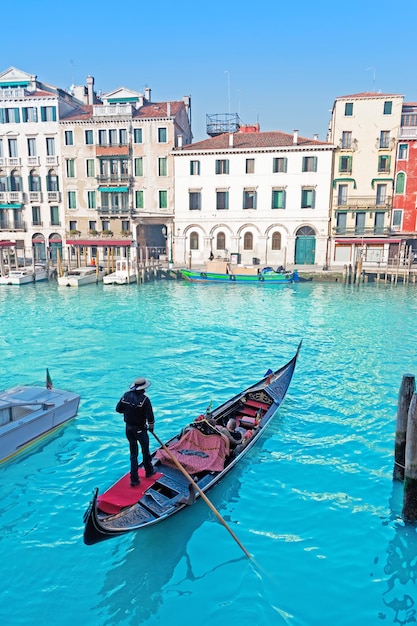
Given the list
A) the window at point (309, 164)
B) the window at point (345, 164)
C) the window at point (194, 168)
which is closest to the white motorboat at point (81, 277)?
the window at point (194, 168)

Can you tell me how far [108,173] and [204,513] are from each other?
34.5 metres

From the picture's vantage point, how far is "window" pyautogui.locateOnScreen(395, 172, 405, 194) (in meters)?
33.8

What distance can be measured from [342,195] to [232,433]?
98.9ft

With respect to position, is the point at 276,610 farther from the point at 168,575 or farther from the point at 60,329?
the point at 60,329

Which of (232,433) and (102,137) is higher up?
(102,137)

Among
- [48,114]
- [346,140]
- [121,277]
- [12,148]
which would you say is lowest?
[121,277]

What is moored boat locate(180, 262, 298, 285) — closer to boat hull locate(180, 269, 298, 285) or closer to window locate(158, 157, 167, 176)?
boat hull locate(180, 269, 298, 285)

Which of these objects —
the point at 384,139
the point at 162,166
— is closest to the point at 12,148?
the point at 162,166

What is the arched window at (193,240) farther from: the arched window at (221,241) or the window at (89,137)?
the window at (89,137)

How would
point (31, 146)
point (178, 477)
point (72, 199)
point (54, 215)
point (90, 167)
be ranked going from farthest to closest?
point (54, 215), point (72, 199), point (31, 146), point (90, 167), point (178, 477)

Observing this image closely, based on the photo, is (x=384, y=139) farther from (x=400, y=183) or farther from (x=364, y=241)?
(x=364, y=241)

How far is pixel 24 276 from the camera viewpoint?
31.4 meters

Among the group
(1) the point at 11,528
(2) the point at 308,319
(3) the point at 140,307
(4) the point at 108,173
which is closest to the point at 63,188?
(4) the point at 108,173

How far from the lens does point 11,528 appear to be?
21.8 feet
